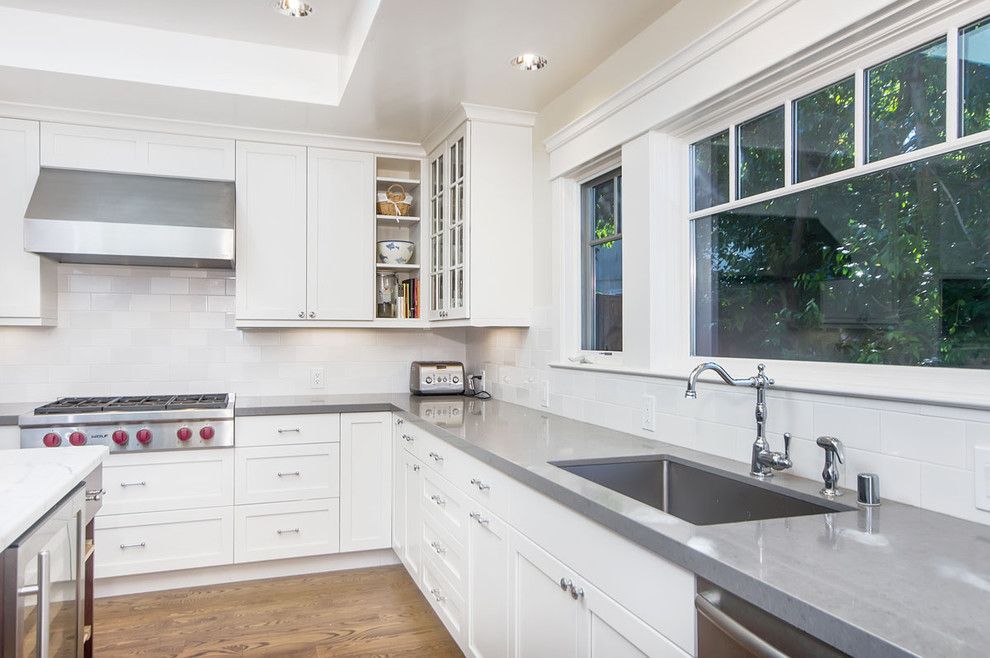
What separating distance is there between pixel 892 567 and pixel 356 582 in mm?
2866

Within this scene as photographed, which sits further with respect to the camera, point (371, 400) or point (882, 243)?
point (371, 400)

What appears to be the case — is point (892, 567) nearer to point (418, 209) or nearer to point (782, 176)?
point (782, 176)

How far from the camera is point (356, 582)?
11.2 ft

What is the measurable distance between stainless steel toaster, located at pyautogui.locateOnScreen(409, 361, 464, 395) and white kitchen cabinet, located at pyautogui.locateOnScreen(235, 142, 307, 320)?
0.74m

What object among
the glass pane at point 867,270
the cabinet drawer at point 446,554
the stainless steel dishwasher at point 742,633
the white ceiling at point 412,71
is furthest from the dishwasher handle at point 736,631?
the white ceiling at point 412,71

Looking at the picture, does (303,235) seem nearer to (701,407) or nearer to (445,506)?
(445,506)

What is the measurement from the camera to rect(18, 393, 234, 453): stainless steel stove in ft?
9.94

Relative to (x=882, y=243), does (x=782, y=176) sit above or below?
above

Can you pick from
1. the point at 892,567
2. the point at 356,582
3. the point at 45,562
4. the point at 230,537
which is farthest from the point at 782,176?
the point at 230,537

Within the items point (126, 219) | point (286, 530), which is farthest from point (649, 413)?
point (126, 219)

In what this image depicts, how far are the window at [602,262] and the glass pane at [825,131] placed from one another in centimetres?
93

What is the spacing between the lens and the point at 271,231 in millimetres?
3623

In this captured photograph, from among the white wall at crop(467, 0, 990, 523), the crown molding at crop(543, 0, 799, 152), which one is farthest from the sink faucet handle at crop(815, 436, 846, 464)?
the crown molding at crop(543, 0, 799, 152)

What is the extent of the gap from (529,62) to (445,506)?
1812mm
